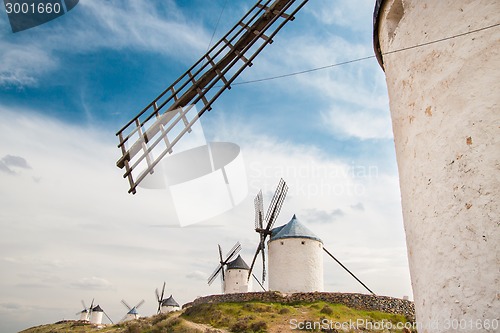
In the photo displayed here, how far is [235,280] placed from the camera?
30.5 meters

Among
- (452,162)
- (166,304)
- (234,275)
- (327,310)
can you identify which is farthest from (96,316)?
(452,162)

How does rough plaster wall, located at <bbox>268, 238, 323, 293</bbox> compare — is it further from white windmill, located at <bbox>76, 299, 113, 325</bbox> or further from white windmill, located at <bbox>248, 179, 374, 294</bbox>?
white windmill, located at <bbox>76, 299, 113, 325</bbox>

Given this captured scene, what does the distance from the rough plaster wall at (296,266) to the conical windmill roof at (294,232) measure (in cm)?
26

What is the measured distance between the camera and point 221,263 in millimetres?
31844

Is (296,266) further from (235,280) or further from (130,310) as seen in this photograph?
(130,310)

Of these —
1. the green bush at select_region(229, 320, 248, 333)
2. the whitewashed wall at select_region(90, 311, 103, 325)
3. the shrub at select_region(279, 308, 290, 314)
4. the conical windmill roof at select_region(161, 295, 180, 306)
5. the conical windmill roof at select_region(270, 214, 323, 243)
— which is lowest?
the whitewashed wall at select_region(90, 311, 103, 325)

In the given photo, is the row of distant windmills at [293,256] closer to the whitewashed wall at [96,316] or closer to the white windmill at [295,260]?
the white windmill at [295,260]

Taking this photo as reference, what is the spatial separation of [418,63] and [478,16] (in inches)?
27.0

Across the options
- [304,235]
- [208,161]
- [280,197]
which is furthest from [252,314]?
[208,161]

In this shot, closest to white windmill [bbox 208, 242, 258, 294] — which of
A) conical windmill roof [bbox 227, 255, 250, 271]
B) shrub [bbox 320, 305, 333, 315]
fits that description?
conical windmill roof [bbox 227, 255, 250, 271]

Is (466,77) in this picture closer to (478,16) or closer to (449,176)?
(478,16)

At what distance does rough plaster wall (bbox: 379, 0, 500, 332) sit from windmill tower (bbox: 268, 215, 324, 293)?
18780 mm

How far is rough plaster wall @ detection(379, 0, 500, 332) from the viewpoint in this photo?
265cm

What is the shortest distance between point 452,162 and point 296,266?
19.9m
